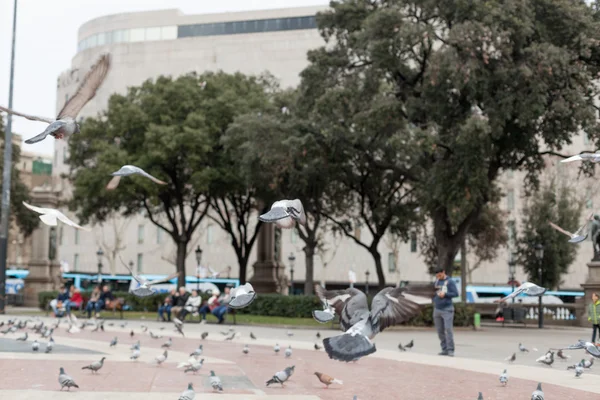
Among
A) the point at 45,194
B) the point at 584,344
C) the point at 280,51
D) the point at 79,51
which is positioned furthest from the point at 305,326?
the point at 79,51

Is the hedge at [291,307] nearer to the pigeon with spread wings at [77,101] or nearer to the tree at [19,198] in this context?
the tree at [19,198]

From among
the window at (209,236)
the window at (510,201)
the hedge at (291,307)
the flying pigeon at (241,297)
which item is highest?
the window at (510,201)

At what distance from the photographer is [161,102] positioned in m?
40.0

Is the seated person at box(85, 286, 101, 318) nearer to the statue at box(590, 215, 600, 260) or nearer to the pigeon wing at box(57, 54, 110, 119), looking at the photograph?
the statue at box(590, 215, 600, 260)

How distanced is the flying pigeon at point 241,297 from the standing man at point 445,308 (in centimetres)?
865

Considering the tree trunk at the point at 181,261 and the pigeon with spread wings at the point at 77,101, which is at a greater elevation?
the pigeon with spread wings at the point at 77,101

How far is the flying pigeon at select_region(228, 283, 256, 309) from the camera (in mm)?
8125

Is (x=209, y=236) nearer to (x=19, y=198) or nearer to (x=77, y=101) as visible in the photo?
(x=19, y=198)

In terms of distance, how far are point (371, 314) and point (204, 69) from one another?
71744 mm

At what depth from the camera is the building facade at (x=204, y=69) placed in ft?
230

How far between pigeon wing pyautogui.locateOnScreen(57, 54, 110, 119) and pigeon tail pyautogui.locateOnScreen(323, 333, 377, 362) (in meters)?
4.04

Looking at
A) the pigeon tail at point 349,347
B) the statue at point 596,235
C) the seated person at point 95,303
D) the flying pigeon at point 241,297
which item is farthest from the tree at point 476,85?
the pigeon tail at point 349,347

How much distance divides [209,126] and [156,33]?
46.0m

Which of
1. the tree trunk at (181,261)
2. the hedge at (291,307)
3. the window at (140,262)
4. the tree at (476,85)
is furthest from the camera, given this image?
the window at (140,262)
